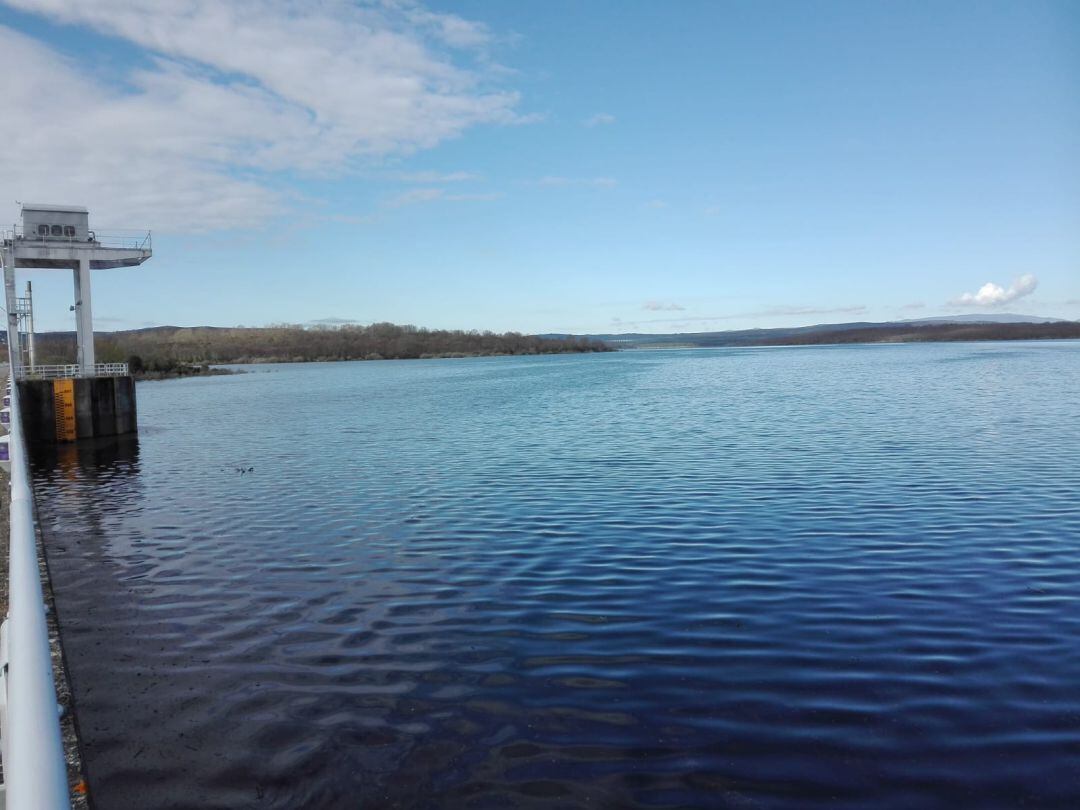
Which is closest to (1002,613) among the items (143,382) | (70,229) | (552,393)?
(70,229)

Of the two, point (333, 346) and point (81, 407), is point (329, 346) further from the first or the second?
point (81, 407)

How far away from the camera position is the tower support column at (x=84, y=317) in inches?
1137

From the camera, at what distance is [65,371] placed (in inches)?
1125

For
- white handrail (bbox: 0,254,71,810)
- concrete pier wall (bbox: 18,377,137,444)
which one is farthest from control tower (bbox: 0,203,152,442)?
white handrail (bbox: 0,254,71,810)

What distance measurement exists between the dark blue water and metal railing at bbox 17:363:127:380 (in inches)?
467

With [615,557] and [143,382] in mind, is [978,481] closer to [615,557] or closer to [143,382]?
[615,557]

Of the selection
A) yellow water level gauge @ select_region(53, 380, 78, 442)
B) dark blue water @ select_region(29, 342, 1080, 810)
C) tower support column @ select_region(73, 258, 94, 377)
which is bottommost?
dark blue water @ select_region(29, 342, 1080, 810)

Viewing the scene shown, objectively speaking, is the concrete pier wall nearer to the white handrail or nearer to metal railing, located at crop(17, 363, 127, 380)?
metal railing, located at crop(17, 363, 127, 380)

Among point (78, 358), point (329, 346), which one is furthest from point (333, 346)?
point (78, 358)

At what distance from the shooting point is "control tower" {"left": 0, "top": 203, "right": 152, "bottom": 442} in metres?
26.6

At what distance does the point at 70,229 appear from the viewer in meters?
29.2

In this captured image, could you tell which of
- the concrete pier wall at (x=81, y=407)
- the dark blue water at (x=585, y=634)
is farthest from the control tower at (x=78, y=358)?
the dark blue water at (x=585, y=634)

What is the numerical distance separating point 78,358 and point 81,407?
2642 mm

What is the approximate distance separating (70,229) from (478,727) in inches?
1183
